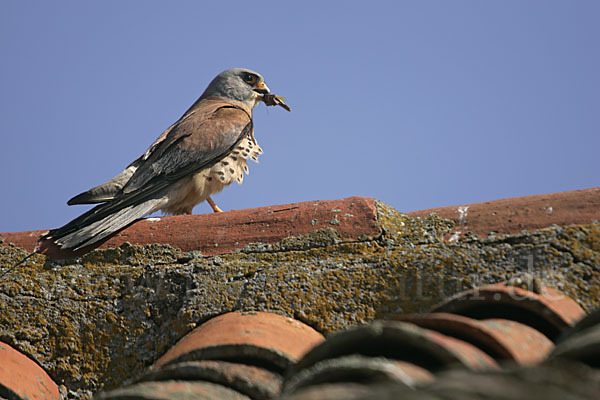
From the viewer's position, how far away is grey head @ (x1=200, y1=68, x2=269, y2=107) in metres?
5.98

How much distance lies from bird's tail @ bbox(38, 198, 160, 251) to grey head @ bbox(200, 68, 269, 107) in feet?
9.33

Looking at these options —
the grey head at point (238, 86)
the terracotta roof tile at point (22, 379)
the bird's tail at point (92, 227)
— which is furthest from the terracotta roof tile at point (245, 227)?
the grey head at point (238, 86)

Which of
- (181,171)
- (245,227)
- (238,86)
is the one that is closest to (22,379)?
(245,227)

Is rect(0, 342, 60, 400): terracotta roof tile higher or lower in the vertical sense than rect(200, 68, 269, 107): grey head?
lower

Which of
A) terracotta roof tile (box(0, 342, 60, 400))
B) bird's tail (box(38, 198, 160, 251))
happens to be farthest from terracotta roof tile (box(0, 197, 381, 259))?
terracotta roof tile (box(0, 342, 60, 400))

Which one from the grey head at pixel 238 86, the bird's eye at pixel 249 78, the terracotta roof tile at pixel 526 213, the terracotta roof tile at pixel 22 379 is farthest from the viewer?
the bird's eye at pixel 249 78

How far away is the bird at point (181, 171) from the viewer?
3303 millimetres

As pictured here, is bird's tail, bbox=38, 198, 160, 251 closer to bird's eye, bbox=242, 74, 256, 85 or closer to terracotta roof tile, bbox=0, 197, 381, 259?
terracotta roof tile, bbox=0, 197, 381, 259

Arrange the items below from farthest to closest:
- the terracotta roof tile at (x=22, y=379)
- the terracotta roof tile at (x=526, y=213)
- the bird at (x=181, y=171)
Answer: the bird at (x=181, y=171), the terracotta roof tile at (x=526, y=213), the terracotta roof tile at (x=22, y=379)

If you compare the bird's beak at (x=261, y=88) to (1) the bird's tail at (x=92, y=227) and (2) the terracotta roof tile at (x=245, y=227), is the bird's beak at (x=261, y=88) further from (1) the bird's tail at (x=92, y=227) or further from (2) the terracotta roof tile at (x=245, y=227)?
(2) the terracotta roof tile at (x=245, y=227)

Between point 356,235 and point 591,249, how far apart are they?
0.71 metres

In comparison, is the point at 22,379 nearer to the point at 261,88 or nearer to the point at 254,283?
the point at 254,283

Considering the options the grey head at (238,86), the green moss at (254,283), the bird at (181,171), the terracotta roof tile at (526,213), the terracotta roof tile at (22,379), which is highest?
the grey head at (238,86)

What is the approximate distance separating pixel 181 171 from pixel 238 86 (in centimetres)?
200
